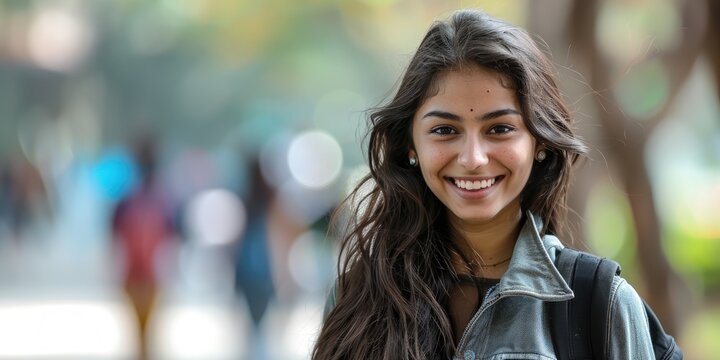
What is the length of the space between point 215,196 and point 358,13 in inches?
165

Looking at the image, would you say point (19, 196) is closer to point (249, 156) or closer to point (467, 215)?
point (249, 156)

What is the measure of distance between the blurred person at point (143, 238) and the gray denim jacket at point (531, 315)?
21.4ft

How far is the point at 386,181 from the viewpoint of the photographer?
3248 millimetres

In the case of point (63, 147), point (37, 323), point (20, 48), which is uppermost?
point (20, 48)

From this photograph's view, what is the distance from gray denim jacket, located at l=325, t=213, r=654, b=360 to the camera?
9.10ft

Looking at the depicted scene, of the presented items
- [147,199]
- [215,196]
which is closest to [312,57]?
[215,196]

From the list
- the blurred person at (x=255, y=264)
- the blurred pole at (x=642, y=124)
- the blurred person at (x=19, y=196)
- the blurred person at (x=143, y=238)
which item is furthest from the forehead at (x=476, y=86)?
the blurred person at (x=19, y=196)

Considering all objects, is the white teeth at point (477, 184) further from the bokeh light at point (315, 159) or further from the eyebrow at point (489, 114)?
the bokeh light at point (315, 159)

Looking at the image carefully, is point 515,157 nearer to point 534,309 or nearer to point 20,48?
point 534,309

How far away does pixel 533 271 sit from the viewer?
9.62 feet

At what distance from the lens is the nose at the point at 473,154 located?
114 inches

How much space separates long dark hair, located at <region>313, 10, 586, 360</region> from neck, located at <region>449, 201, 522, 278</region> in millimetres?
53

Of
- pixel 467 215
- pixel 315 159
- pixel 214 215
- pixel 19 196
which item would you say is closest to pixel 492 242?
pixel 467 215

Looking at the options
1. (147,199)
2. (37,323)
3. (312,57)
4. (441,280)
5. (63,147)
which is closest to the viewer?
(441,280)
